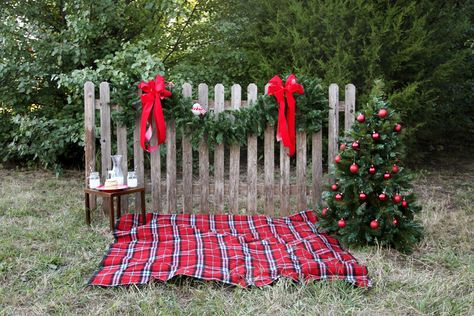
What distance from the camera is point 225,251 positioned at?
3.41 m

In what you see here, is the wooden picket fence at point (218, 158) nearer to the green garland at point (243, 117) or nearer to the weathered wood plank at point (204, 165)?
the weathered wood plank at point (204, 165)

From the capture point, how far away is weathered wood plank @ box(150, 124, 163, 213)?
444cm

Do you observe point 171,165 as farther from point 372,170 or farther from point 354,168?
point 372,170

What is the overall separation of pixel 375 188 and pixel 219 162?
1578 mm

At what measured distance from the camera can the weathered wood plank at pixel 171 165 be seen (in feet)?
14.6

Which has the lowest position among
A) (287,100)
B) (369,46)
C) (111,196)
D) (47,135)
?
(111,196)

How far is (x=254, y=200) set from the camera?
14.9 feet

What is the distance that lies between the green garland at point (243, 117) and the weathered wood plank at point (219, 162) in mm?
111

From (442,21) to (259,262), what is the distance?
4.85 m

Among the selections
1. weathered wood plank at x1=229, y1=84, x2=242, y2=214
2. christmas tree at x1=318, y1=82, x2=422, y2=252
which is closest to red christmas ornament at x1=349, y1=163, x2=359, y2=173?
christmas tree at x1=318, y1=82, x2=422, y2=252

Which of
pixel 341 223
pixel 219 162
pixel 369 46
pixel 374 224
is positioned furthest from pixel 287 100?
pixel 369 46

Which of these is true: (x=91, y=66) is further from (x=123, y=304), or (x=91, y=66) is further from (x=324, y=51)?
(x=123, y=304)

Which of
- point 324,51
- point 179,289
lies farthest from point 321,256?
point 324,51

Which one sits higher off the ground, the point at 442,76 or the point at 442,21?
the point at 442,21
